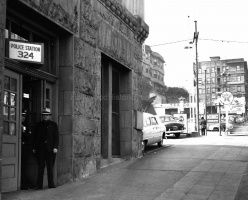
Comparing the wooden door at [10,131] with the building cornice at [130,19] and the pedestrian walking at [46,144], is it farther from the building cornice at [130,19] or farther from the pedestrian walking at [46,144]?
the building cornice at [130,19]

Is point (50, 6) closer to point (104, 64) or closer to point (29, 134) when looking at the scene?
point (29, 134)

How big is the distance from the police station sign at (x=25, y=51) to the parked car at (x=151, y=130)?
857cm

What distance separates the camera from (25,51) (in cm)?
736

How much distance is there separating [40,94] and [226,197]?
4.47 metres

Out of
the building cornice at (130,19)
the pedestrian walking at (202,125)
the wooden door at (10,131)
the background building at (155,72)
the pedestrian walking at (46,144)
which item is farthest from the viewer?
the background building at (155,72)

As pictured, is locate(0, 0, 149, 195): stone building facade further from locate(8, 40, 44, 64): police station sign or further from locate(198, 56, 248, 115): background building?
locate(198, 56, 248, 115): background building

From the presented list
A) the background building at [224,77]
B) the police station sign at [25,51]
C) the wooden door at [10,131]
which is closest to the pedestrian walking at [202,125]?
the police station sign at [25,51]

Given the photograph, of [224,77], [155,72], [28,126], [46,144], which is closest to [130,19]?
[28,126]

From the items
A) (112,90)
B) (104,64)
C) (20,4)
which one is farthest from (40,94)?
(112,90)

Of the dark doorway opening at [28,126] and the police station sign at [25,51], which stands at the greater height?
the police station sign at [25,51]

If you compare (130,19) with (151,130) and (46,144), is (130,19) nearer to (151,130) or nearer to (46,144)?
(151,130)

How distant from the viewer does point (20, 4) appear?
6.83 metres

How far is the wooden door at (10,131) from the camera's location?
7.17m

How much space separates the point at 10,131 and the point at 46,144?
3.02 feet
